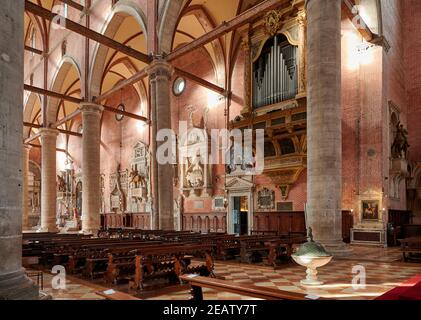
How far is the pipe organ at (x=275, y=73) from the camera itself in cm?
1692

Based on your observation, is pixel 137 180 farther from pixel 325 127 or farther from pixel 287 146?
pixel 325 127

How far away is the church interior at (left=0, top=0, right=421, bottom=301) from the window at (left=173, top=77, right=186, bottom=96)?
5.2 inches

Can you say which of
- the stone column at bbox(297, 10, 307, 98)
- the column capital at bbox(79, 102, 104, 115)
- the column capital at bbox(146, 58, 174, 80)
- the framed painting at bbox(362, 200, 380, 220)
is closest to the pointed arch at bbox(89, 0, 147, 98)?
the column capital at bbox(79, 102, 104, 115)

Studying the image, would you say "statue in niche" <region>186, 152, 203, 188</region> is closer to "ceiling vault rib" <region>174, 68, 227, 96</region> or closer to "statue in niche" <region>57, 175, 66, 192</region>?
"ceiling vault rib" <region>174, 68, 227, 96</region>

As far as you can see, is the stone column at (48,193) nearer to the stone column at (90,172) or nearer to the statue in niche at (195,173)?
the stone column at (90,172)

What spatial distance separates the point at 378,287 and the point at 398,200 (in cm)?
1090

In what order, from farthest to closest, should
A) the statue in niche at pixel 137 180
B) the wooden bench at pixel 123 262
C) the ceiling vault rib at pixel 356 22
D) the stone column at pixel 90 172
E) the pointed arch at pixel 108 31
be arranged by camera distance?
the statue in niche at pixel 137 180 < the stone column at pixel 90 172 < the pointed arch at pixel 108 31 < the ceiling vault rib at pixel 356 22 < the wooden bench at pixel 123 262

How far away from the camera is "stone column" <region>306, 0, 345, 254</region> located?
9.68m

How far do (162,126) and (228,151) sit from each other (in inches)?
191

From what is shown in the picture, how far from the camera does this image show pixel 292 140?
1617 centimetres

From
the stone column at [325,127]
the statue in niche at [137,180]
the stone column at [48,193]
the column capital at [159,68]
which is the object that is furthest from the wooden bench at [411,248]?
the stone column at [48,193]

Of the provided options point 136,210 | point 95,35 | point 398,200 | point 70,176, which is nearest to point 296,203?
point 398,200

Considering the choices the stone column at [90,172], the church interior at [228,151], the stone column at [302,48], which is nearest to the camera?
the church interior at [228,151]
